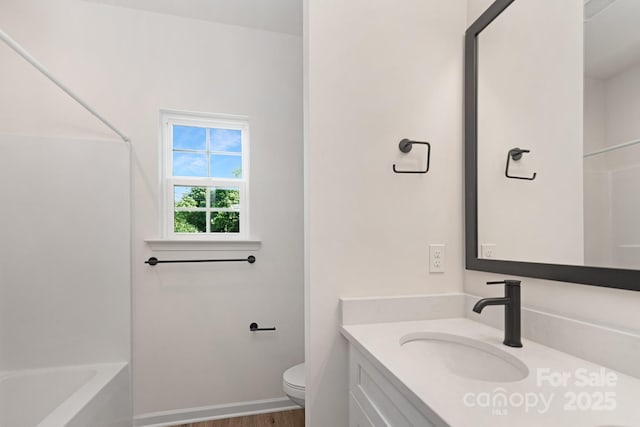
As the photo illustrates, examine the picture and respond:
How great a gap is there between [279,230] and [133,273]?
975mm

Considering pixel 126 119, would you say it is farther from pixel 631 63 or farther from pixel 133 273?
pixel 631 63

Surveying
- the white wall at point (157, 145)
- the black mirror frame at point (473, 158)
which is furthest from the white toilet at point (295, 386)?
the black mirror frame at point (473, 158)

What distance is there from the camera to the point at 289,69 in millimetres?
2217

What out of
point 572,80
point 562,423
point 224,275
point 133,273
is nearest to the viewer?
point 562,423

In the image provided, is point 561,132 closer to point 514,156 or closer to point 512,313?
point 514,156

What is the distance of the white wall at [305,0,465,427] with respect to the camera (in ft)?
3.73

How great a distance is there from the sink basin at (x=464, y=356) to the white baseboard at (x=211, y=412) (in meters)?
1.50

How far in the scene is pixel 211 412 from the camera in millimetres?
1972

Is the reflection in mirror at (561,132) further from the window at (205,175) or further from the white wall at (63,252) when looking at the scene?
the white wall at (63,252)

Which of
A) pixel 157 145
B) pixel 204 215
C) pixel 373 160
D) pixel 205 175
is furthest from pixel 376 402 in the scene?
pixel 157 145

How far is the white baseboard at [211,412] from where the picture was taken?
1878 millimetres

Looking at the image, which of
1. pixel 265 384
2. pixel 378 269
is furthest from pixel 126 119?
pixel 265 384

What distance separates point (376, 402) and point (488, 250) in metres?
0.71

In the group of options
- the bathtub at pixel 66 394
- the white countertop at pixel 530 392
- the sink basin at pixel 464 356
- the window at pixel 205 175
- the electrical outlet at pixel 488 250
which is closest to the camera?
the white countertop at pixel 530 392
